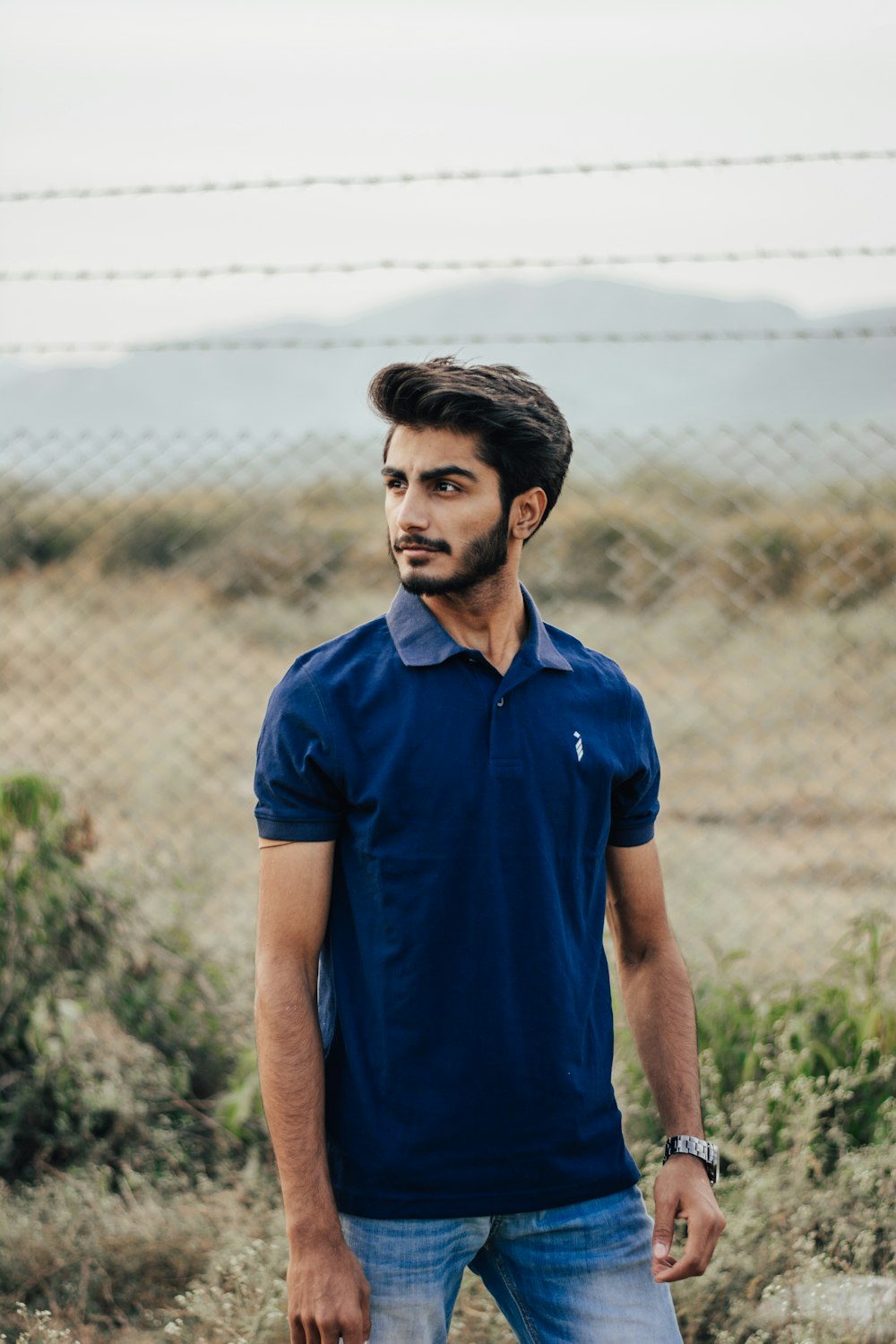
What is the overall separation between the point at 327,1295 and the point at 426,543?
1.06 m

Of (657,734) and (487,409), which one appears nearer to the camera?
(487,409)

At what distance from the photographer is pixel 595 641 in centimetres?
1002

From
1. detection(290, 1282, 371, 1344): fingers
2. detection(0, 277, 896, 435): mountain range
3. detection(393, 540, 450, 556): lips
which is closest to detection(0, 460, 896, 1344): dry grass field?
detection(290, 1282, 371, 1344): fingers

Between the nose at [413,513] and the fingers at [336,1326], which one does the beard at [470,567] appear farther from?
the fingers at [336,1326]

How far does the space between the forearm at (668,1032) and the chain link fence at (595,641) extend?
177 centimetres

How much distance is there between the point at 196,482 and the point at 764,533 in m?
6.91

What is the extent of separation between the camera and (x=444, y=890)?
169cm

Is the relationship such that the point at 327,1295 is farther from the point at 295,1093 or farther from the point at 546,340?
the point at 546,340

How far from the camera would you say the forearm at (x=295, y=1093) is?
65.3 inches

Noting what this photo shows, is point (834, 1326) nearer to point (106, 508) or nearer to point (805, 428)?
point (805, 428)

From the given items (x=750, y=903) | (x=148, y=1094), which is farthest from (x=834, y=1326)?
(x=750, y=903)

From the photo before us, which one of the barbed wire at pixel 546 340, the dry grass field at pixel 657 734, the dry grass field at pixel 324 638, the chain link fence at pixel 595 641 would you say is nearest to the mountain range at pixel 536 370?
the chain link fence at pixel 595 641

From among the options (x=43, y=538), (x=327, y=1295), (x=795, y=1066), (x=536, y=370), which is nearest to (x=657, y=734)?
(x=795, y=1066)

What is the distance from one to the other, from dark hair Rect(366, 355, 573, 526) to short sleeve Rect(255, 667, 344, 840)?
17.7 inches
